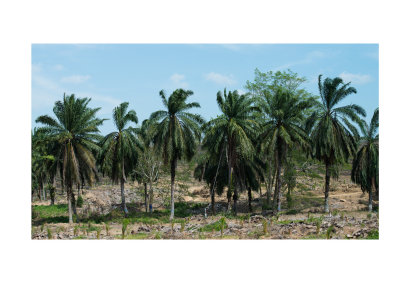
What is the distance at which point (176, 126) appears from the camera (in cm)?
2714

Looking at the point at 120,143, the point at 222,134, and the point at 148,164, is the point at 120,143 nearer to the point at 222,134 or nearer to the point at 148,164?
the point at 148,164

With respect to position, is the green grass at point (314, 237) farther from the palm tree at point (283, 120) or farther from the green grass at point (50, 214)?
the green grass at point (50, 214)

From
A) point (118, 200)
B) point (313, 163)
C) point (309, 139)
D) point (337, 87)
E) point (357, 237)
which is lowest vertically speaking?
point (118, 200)

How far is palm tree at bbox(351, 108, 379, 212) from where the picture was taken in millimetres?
29484

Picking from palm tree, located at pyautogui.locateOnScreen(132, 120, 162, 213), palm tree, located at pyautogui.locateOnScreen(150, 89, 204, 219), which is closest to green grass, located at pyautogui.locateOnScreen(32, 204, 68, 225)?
palm tree, located at pyautogui.locateOnScreen(132, 120, 162, 213)

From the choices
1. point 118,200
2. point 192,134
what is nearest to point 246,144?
point 192,134

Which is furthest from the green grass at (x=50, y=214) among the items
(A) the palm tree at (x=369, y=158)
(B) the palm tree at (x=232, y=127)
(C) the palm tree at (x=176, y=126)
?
(A) the palm tree at (x=369, y=158)

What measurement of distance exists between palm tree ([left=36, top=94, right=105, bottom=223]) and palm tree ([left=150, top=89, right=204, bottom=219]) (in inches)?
169

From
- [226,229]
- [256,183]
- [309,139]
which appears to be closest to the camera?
[226,229]

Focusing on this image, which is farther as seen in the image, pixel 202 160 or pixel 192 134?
pixel 202 160

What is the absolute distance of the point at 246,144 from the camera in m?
26.7

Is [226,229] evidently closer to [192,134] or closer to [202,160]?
[192,134]
